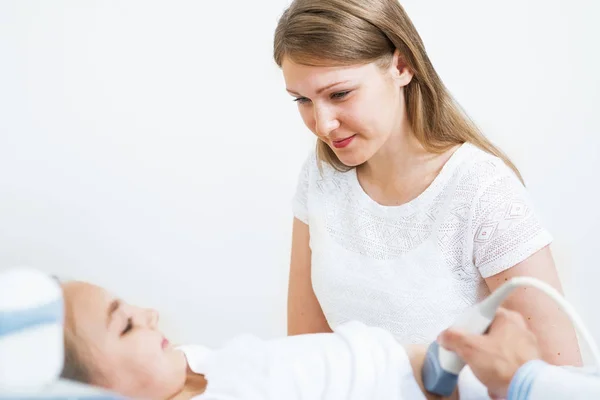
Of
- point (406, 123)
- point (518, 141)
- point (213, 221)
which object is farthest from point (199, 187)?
point (518, 141)

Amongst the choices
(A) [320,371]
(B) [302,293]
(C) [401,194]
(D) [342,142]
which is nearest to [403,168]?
(C) [401,194]

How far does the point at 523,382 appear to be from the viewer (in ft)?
3.25

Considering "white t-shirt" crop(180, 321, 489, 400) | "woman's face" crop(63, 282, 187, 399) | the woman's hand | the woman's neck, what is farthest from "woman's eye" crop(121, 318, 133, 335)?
the woman's neck

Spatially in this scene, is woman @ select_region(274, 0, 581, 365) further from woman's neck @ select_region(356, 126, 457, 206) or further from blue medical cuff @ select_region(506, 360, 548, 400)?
blue medical cuff @ select_region(506, 360, 548, 400)

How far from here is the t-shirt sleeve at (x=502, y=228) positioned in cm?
144

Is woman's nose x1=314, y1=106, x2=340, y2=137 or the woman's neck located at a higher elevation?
woman's nose x1=314, y1=106, x2=340, y2=137

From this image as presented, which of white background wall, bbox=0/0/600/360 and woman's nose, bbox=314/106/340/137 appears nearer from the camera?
woman's nose, bbox=314/106/340/137

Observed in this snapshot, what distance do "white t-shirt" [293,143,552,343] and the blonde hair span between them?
0.06 metres

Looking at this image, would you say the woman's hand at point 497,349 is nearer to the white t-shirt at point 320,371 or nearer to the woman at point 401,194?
the white t-shirt at point 320,371

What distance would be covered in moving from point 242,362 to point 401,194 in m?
0.60

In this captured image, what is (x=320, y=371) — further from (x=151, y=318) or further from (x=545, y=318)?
(x=545, y=318)

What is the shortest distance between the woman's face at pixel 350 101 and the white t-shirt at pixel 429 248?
145 millimetres

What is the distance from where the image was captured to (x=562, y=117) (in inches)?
86.4

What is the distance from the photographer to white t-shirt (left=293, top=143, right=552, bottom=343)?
4.79 ft
